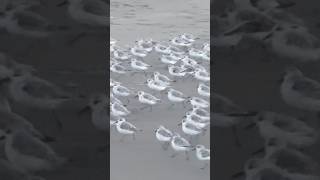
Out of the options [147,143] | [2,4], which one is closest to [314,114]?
[2,4]

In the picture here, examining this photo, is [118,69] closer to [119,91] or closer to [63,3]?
[119,91]

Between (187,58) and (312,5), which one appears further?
(187,58)

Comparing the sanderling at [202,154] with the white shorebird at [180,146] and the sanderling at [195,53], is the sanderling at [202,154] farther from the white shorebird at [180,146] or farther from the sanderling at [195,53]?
→ the sanderling at [195,53]

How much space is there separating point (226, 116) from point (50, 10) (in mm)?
515

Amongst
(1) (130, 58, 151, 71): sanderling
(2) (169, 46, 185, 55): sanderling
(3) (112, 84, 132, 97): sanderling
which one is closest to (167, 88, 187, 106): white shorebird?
(3) (112, 84, 132, 97): sanderling

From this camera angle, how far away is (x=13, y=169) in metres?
1.60

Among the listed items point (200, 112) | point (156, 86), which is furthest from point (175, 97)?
point (200, 112)

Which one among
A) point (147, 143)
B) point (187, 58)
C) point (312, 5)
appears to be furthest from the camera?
point (187, 58)

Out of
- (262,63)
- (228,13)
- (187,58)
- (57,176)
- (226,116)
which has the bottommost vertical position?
(187,58)

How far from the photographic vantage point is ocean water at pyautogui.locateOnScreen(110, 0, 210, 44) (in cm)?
1550

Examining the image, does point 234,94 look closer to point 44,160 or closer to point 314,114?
point 314,114

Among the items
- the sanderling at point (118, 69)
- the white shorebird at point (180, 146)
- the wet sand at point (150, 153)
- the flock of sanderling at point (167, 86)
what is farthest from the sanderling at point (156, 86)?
the white shorebird at point (180, 146)

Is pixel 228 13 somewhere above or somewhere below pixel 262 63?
above

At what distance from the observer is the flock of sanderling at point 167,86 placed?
19.6 ft
